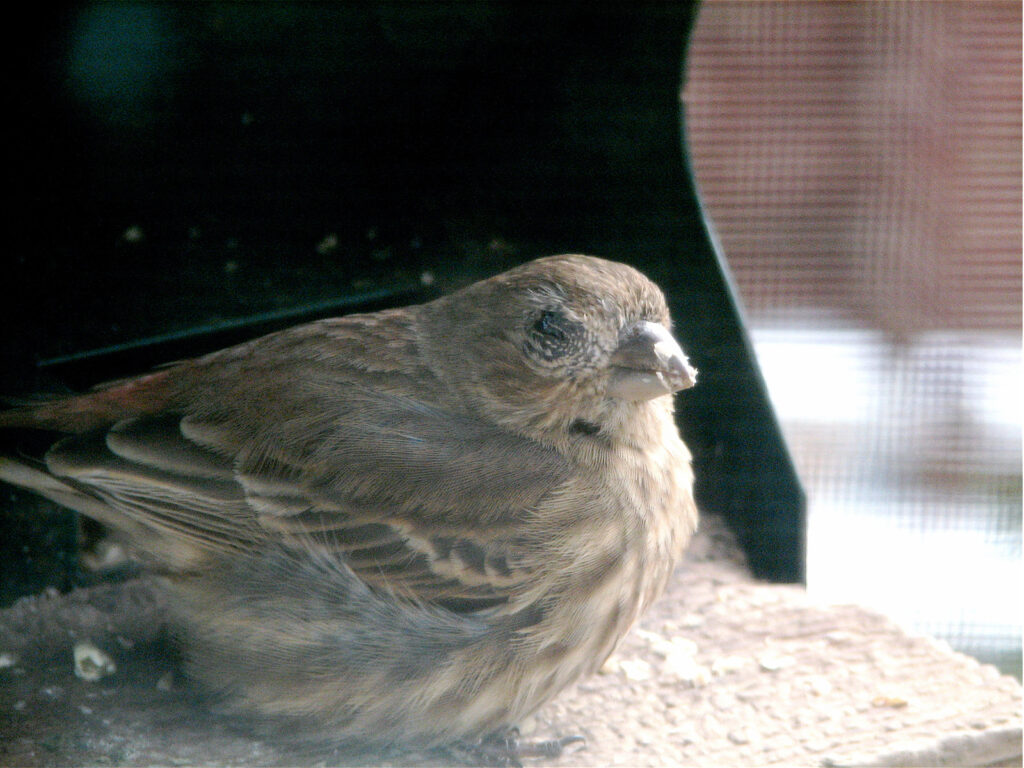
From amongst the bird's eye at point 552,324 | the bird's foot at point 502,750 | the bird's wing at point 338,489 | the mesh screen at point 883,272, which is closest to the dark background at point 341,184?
the mesh screen at point 883,272

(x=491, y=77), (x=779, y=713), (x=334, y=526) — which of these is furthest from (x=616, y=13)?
(x=779, y=713)

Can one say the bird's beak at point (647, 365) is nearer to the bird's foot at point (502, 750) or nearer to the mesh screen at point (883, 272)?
the bird's foot at point (502, 750)

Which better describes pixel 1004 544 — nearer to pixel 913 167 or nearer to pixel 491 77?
pixel 913 167

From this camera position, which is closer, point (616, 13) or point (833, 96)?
point (616, 13)

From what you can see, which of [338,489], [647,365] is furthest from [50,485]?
[647,365]

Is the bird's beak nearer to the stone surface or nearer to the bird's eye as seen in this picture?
the bird's eye

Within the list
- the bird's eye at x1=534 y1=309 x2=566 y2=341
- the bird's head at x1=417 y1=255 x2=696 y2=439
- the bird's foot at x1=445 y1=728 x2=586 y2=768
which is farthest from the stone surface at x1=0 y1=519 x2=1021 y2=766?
the bird's eye at x1=534 y1=309 x2=566 y2=341
